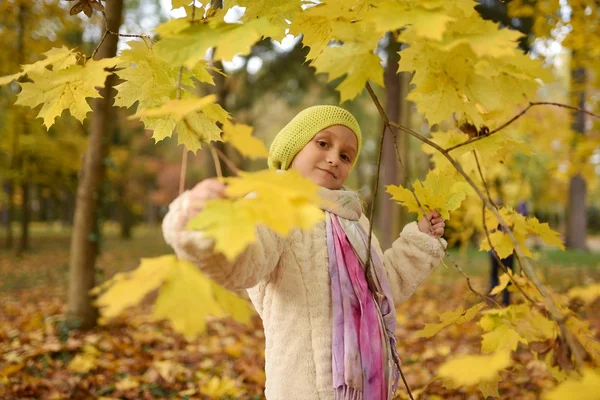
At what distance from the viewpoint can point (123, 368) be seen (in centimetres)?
313

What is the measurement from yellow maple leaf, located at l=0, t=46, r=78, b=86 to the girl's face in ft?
2.53

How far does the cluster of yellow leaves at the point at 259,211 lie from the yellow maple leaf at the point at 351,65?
306 millimetres

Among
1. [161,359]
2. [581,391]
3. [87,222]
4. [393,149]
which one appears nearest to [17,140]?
[87,222]

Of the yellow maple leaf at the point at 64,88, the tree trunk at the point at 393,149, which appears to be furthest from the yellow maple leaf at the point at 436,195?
the tree trunk at the point at 393,149

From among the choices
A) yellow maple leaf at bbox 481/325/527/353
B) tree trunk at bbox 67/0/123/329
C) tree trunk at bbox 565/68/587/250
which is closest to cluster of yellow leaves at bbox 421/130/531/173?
yellow maple leaf at bbox 481/325/527/353

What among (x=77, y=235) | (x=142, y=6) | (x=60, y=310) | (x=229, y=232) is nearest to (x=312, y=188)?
(x=229, y=232)

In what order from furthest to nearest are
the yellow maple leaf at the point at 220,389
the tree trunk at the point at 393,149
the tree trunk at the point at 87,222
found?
the tree trunk at the point at 393,149 → the tree trunk at the point at 87,222 → the yellow maple leaf at the point at 220,389

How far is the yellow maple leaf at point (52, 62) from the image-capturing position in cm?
123

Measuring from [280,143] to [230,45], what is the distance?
2.30 ft

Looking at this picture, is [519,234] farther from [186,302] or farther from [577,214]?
[577,214]

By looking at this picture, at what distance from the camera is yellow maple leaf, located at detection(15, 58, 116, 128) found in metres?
1.25

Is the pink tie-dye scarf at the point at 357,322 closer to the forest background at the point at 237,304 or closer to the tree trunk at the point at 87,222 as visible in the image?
the forest background at the point at 237,304

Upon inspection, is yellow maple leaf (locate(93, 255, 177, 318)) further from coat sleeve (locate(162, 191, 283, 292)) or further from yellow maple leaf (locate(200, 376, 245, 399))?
yellow maple leaf (locate(200, 376, 245, 399))

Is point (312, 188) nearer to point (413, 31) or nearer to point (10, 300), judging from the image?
point (413, 31)
